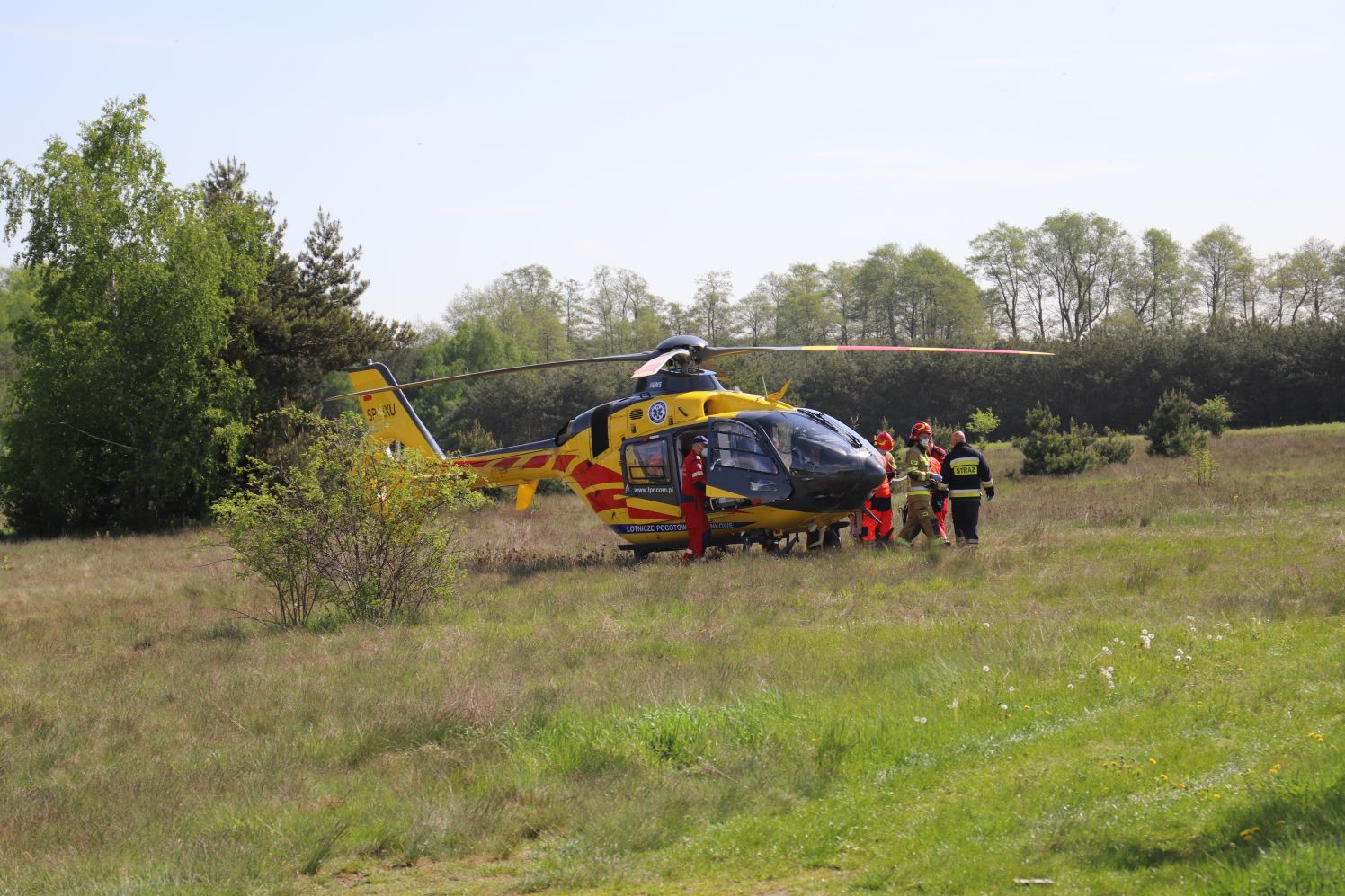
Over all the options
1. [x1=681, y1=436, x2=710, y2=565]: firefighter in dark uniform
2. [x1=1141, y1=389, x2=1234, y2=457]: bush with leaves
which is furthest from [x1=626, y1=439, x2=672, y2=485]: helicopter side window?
[x1=1141, y1=389, x2=1234, y2=457]: bush with leaves

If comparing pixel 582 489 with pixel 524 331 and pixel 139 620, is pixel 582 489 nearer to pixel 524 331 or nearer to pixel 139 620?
pixel 139 620

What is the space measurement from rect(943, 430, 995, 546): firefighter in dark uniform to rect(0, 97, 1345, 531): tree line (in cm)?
2100

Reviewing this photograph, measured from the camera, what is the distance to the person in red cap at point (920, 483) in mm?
17672

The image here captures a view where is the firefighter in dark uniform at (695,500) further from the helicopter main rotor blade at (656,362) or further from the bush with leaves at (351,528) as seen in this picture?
the bush with leaves at (351,528)

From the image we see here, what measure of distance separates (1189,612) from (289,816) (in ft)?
27.1

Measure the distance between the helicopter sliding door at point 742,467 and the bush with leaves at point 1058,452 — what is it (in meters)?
16.3

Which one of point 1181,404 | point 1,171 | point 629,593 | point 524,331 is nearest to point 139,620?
point 629,593

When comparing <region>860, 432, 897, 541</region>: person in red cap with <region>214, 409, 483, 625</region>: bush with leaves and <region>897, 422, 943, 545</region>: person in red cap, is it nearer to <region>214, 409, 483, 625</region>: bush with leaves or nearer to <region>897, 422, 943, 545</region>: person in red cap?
<region>897, 422, 943, 545</region>: person in red cap

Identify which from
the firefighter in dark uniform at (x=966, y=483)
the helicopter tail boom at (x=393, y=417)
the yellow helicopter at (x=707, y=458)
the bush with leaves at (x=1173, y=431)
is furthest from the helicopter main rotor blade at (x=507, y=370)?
the bush with leaves at (x=1173, y=431)

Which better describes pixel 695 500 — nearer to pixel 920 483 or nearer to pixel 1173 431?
pixel 920 483

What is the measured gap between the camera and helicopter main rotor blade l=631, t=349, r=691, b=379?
1773 cm

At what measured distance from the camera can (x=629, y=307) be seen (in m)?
98.7

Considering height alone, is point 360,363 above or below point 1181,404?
above

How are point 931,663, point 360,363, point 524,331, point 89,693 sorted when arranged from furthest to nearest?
1. point 524,331
2. point 360,363
3. point 89,693
4. point 931,663
